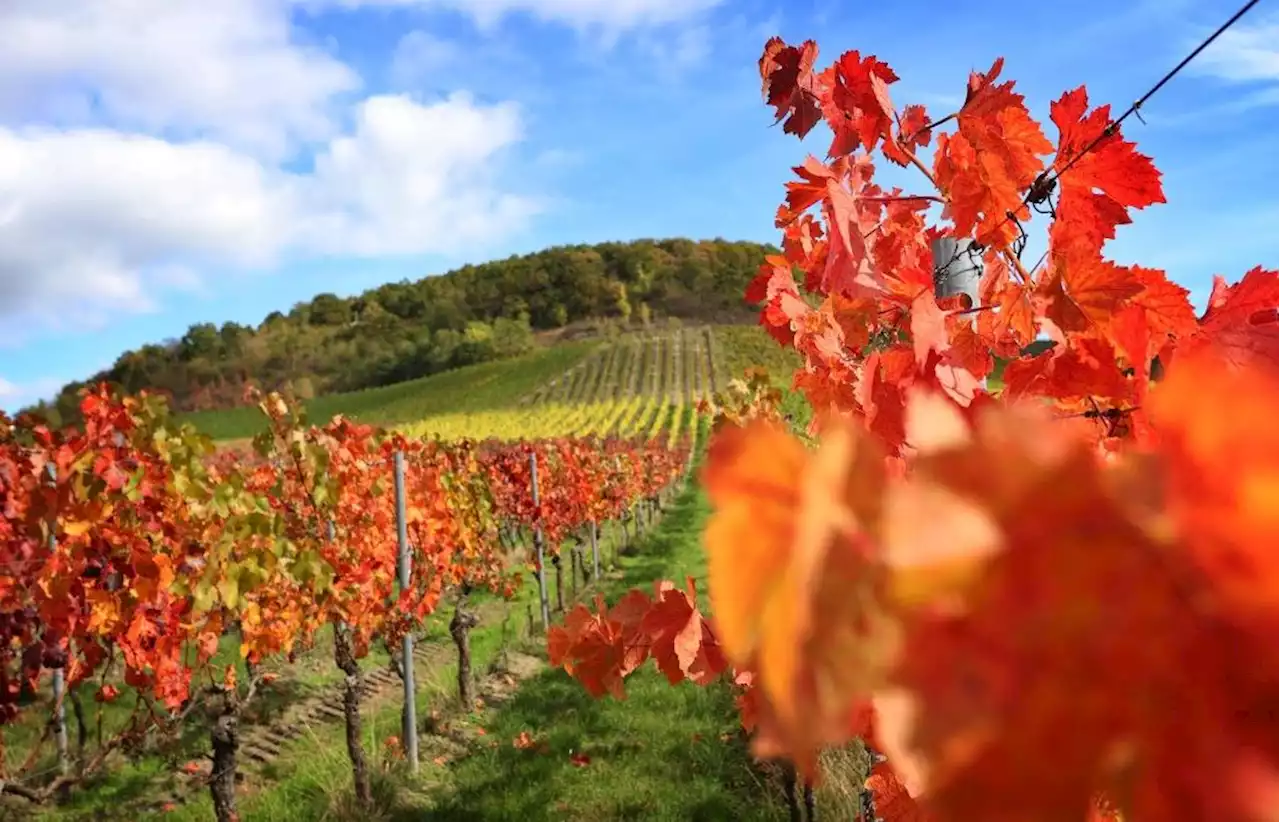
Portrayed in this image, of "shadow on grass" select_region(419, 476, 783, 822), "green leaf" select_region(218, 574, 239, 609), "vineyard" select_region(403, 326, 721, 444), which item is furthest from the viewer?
"vineyard" select_region(403, 326, 721, 444)

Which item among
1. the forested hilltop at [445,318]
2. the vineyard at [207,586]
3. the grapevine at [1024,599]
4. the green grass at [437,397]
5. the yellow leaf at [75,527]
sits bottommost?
the vineyard at [207,586]

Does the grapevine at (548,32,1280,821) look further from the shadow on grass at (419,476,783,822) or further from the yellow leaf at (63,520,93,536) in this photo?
the shadow on grass at (419,476,783,822)

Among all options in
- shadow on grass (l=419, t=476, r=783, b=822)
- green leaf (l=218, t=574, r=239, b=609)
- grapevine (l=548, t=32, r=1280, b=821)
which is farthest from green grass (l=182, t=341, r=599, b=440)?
grapevine (l=548, t=32, r=1280, b=821)

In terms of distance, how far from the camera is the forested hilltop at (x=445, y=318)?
77.0m

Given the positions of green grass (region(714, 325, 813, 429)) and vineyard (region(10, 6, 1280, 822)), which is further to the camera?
green grass (region(714, 325, 813, 429))

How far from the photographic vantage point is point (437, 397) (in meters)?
59.7

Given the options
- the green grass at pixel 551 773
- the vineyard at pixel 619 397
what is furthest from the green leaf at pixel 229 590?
the vineyard at pixel 619 397

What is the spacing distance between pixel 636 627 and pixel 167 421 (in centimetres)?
423

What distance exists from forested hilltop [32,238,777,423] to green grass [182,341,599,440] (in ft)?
17.2

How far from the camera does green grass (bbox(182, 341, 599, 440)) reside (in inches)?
2202

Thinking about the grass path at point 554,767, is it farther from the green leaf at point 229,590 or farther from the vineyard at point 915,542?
the green leaf at point 229,590

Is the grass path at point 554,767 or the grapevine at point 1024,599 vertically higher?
the grapevine at point 1024,599

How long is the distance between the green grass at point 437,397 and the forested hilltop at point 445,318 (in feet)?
17.2

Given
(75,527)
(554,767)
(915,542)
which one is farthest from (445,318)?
(915,542)
